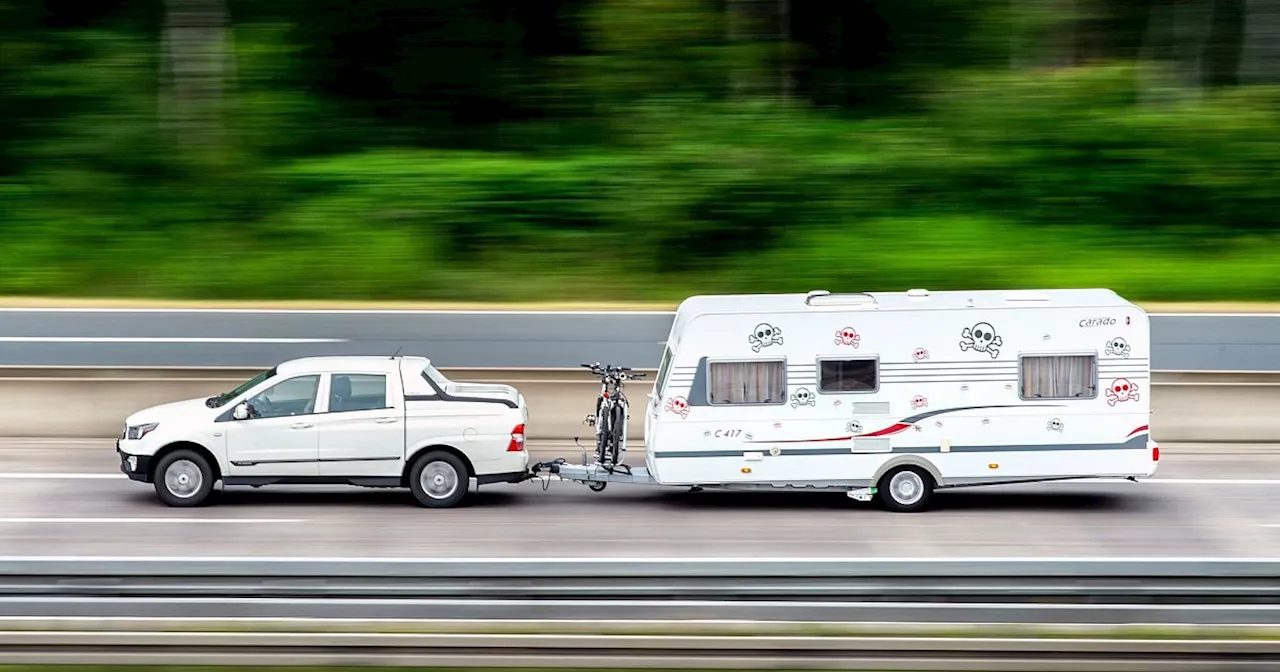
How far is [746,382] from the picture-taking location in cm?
1417

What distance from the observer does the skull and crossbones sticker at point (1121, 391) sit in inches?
553

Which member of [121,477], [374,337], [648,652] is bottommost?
[648,652]

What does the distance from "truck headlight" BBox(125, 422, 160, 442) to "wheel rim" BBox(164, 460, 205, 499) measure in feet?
1.30

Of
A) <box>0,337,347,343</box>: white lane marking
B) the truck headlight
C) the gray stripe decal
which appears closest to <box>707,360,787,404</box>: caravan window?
the gray stripe decal

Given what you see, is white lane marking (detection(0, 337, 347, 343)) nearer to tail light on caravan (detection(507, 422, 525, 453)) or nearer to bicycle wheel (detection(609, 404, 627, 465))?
tail light on caravan (detection(507, 422, 525, 453))

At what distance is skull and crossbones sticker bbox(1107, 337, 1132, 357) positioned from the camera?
14016 millimetres

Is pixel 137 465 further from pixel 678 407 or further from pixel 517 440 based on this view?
pixel 678 407

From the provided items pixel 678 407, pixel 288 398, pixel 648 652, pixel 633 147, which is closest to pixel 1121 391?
pixel 678 407

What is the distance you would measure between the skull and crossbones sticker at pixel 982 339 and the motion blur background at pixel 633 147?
287 inches

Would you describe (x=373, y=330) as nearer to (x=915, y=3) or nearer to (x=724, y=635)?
(x=724, y=635)

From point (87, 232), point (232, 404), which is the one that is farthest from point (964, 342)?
point (87, 232)

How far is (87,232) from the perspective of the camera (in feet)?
77.2

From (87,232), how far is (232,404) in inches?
417

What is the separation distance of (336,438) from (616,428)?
2.67 metres
